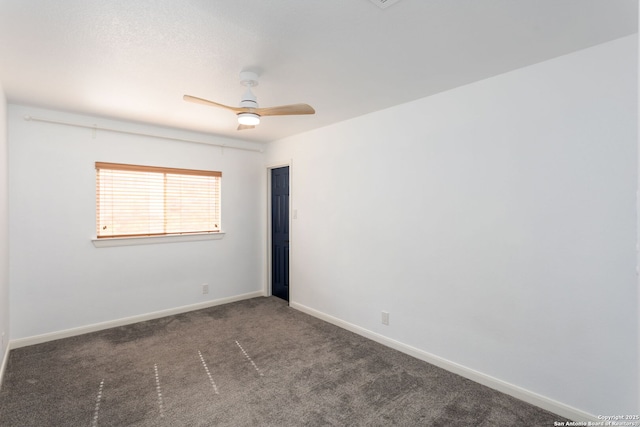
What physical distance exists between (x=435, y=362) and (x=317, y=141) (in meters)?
2.76

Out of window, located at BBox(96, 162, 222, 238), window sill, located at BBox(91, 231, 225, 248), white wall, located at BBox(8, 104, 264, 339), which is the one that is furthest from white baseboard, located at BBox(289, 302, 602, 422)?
window, located at BBox(96, 162, 222, 238)

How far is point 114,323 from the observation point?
372 centimetres

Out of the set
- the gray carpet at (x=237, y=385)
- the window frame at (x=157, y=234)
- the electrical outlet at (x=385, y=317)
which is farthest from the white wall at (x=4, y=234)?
the electrical outlet at (x=385, y=317)

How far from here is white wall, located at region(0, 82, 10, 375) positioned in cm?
266

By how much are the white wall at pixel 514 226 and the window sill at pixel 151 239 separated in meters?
2.08

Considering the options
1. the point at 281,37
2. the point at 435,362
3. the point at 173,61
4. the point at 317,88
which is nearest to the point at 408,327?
the point at 435,362

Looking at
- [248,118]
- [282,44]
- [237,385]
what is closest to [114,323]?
[237,385]

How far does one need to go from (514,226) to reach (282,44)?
6.74 ft

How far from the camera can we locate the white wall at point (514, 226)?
6.41ft

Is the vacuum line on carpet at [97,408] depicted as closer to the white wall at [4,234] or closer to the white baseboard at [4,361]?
the white baseboard at [4,361]

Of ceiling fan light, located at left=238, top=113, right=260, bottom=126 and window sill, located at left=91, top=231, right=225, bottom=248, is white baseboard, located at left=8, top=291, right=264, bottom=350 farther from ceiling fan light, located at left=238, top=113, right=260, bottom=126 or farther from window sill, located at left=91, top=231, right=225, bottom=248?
ceiling fan light, located at left=238, top=113, right=260, bottom=126

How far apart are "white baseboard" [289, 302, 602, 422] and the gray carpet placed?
2.2 inches

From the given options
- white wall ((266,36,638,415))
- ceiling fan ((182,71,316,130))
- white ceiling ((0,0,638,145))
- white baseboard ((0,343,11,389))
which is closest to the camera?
white ceiling ((0,0,638,145))

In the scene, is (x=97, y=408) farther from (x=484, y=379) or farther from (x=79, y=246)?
(x=484, y=379)
